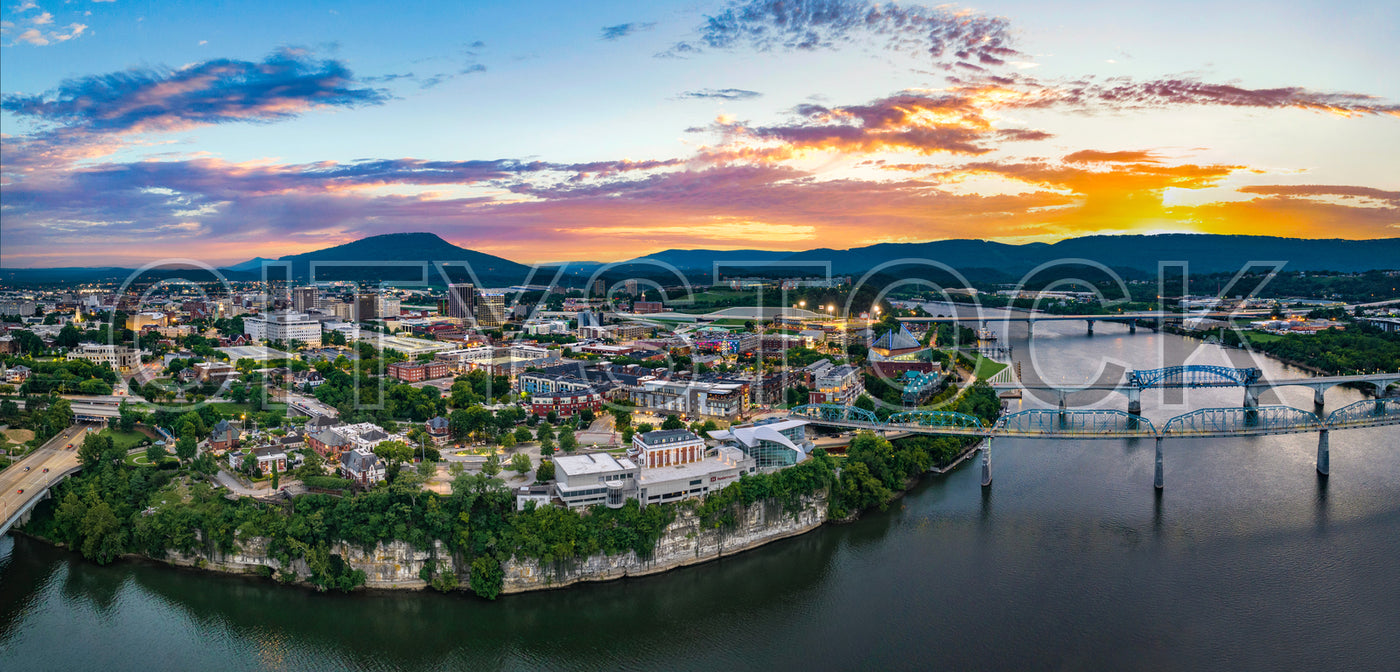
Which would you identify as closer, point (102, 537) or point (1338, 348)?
point (102, 537)

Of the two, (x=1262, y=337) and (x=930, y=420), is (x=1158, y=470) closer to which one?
(x=930, y=420)

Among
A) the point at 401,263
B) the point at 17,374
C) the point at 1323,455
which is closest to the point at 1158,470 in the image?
the point at 1323,455

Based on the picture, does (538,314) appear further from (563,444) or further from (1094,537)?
(1094,537)

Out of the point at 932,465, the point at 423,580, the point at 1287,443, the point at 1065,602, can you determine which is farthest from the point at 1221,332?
the point at 423,580

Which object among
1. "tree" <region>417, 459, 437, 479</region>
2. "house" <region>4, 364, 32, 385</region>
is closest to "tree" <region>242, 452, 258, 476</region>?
"tree" <region>417, 459, 437, 479</region>

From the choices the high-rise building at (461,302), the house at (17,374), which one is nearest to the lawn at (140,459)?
the house at (17,374)

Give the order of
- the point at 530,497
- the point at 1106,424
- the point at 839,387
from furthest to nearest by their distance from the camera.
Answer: the point at 839,387
the point at 1106,424
the point at 530,497

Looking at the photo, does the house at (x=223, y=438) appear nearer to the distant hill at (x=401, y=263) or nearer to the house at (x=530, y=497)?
the house at (x=530, y=497)
